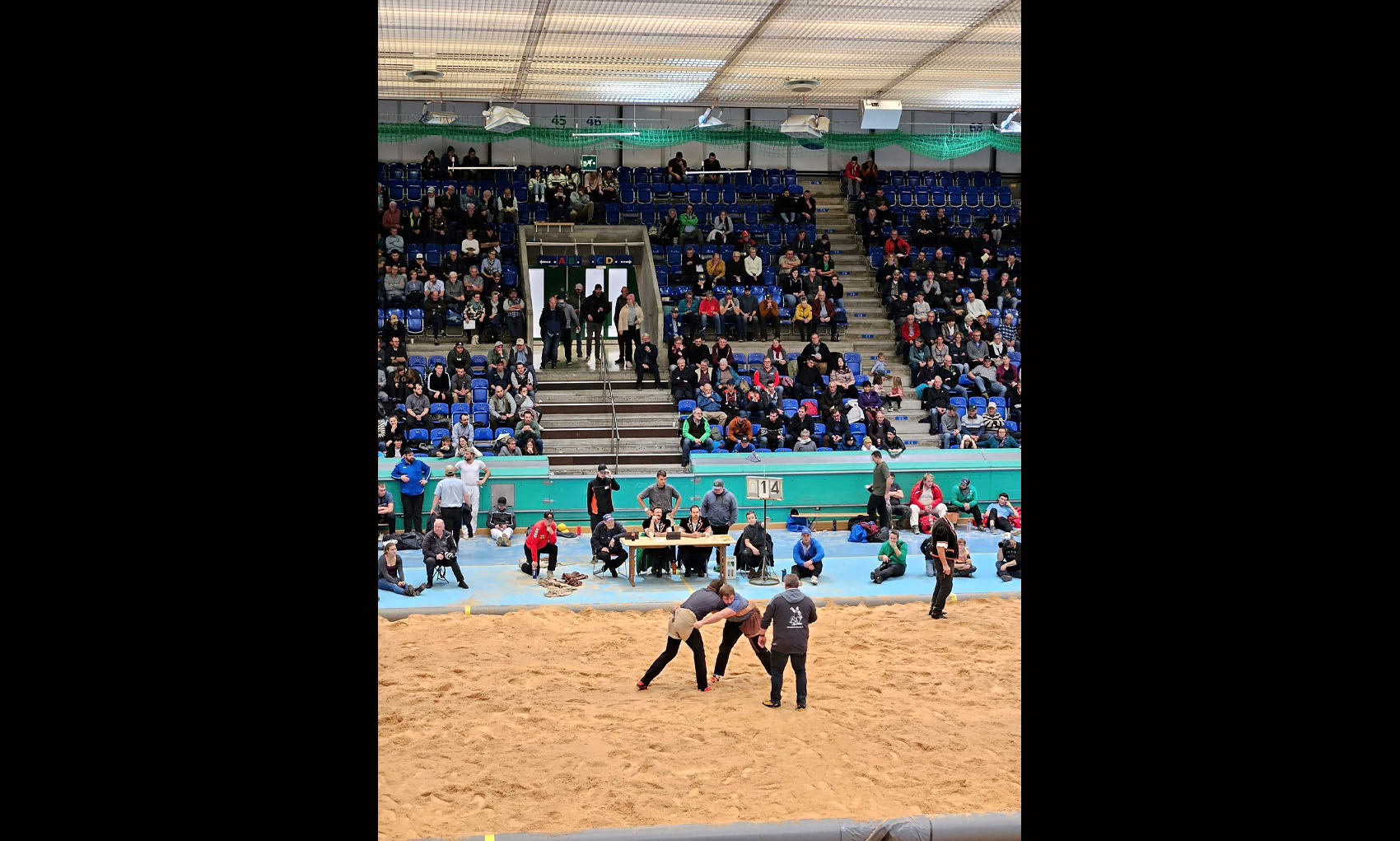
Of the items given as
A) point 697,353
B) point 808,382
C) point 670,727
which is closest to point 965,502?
point 808,382

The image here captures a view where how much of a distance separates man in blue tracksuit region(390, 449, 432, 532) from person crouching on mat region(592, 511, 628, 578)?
344cm

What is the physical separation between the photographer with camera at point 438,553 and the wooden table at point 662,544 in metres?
2.42

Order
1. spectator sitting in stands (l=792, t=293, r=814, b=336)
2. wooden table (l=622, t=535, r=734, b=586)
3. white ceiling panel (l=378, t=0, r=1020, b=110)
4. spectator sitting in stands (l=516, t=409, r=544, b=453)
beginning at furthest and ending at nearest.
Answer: spectator sitting in stands (l=792, t=293, r=814, b=336) → spectator sitting in stands (l=516, t=409, r=544, b=453) → white ceiling panel (l=378, t=0, r=1020, b=110) → wooden table (l=622, t=535, r=734, b=586)

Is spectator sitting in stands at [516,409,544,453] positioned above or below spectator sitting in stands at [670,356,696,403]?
below

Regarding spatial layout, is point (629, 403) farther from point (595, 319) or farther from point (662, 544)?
point (662, 544)

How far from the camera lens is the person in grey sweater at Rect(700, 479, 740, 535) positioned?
18.7 metres

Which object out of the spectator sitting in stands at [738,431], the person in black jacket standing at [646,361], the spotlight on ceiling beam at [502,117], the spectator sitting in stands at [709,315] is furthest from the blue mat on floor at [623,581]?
the spotlight on ceiling beam at [502,117]

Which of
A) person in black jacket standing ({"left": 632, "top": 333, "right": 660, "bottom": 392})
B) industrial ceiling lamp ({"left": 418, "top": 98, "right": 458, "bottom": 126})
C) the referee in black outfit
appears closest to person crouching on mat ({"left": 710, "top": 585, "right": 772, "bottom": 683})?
→ the referee in black outfit

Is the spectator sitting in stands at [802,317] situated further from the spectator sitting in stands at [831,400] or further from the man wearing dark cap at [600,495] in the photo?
the man wearing dark cap at [600,495]

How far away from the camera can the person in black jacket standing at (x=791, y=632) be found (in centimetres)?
1222

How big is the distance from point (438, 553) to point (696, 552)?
3867 millimetres

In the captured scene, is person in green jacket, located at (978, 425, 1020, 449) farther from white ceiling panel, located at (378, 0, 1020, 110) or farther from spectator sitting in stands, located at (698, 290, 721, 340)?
white ceiling panel, located at (378, 0, 1020, 110)
